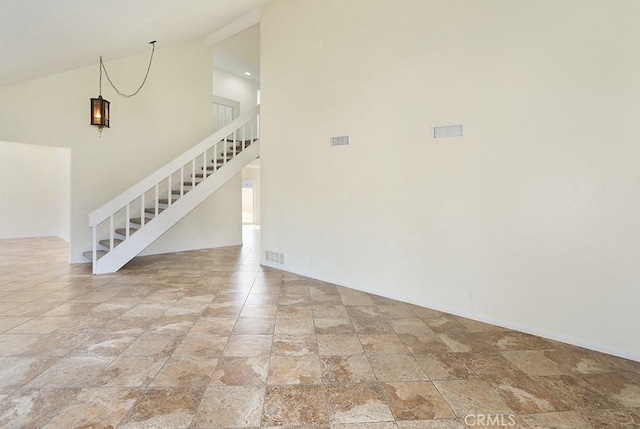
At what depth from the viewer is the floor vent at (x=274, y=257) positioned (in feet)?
18.4

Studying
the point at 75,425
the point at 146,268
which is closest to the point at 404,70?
the point at 75,425

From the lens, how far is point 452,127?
355cm

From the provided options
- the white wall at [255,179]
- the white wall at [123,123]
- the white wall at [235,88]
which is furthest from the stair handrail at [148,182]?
the white wall at [255,179]

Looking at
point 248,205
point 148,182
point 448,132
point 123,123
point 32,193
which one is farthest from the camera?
point 248,205

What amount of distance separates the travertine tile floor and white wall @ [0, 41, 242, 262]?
2.60 m

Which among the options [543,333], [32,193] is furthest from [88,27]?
[32,193]

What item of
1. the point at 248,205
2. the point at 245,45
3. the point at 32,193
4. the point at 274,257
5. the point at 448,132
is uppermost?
the point at 245,45

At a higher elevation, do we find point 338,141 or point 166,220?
point 338,141

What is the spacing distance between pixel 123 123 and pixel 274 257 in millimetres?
4173

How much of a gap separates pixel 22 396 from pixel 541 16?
16.7ft

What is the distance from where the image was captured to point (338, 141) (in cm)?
470

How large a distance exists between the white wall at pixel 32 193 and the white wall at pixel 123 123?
337 cm

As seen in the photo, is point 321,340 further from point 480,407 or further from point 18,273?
point 18,273

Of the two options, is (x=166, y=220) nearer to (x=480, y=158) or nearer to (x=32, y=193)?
(x=480, y=158)
